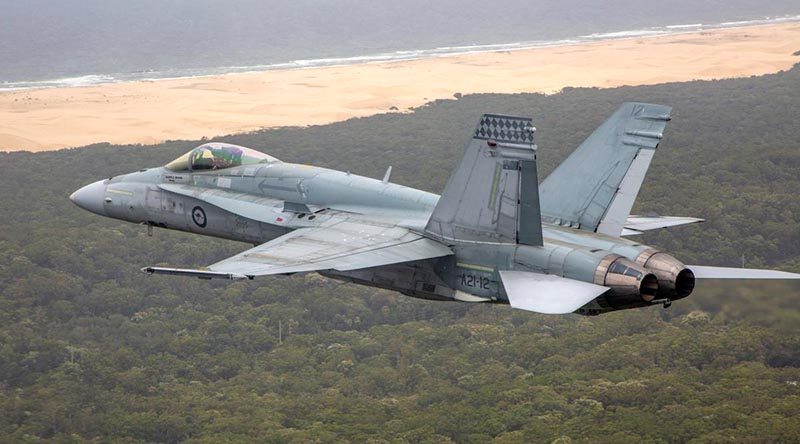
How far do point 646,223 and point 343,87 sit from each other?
11258cm

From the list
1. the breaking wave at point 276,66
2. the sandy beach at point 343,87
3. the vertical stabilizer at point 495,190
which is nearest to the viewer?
the vertical stabilizer at point 495,190

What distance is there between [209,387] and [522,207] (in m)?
51.4

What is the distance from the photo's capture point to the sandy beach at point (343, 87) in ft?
370

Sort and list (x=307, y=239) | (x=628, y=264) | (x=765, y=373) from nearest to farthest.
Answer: (x=628, y=264) < (x=307, y=239) < (x=765, y=373)

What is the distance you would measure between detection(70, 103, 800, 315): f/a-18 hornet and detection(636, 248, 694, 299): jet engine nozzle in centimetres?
3

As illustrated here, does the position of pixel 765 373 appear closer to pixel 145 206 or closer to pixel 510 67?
pixel 145 206

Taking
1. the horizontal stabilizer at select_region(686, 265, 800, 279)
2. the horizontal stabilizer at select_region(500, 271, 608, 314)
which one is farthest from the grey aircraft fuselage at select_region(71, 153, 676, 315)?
the horizontal stabilizer at select_region(686, 265, 800, 279)

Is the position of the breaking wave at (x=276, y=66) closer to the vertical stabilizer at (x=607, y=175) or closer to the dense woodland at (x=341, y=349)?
the dense woodland at (x=341, y=349)

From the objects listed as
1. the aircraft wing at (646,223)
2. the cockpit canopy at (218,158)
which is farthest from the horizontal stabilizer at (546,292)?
the cockpit canopy at (218,158)

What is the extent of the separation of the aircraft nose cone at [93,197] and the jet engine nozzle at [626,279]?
19466 mm

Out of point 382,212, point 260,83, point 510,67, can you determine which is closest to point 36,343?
point 382,212

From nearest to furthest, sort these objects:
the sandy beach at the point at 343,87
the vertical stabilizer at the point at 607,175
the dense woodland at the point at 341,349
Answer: the vertical stabilizer at the point at 607,175 < the dense woodland at the point at 341,349 < the sandy beach at the point at 343,87

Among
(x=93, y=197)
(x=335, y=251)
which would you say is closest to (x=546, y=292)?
(x=335, y=251)

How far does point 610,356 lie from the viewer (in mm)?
78000
